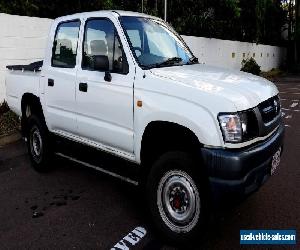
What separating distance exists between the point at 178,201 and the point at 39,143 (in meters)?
2.89

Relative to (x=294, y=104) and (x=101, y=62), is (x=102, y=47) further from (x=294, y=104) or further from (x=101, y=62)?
(x=294, y=104)

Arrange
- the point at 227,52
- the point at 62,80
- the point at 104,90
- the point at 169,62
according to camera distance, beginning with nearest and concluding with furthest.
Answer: the point at 104,90 → the point at 169,62 → the point at 62,80 → the point at 227,52

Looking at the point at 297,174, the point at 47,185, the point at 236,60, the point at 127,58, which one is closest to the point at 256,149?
the point at 127,58

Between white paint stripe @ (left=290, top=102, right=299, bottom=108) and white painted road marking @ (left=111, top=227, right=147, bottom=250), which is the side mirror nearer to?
white painted road marking @ (left=111, top=227, right=147, bottom=250)

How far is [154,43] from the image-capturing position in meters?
4.39

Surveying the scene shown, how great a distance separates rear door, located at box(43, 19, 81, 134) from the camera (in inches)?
188

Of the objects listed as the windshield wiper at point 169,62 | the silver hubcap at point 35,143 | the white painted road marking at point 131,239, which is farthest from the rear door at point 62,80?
the white painted road marking at point 131,239

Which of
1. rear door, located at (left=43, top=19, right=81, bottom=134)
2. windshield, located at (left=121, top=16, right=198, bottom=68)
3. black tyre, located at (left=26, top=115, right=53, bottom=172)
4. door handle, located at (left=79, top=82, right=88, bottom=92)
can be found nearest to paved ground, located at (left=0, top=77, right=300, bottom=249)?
black tyre, located at (left=26, top=115, right=53, bottom=172)

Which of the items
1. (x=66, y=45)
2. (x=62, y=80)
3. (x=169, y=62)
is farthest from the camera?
(x=66, y=45)

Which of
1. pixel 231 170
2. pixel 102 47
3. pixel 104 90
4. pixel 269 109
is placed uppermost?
pixel 102 47

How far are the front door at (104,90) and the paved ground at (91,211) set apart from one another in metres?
0.76

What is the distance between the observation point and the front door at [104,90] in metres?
3.99

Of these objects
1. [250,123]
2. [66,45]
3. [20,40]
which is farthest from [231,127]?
[20,40]

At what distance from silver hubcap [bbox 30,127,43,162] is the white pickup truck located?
539 millimetres
